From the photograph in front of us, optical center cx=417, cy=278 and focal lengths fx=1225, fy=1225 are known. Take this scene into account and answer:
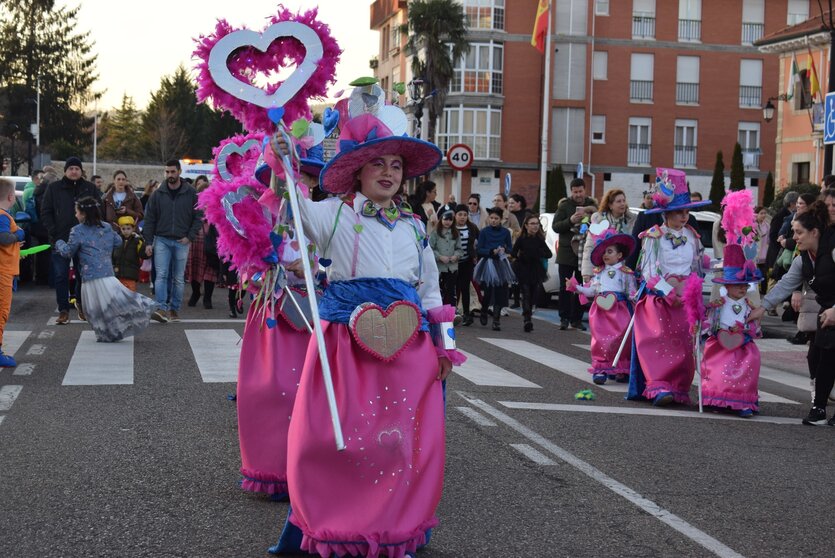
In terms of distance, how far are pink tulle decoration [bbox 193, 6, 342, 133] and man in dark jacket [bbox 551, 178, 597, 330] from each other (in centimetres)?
1181

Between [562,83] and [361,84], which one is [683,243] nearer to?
[361,84]

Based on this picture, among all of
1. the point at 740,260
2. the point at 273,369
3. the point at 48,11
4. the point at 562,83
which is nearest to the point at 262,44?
the point at 273,369

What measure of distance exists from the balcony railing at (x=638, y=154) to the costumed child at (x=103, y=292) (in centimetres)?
4989

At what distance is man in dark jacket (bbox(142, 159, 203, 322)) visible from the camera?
15.9 meters

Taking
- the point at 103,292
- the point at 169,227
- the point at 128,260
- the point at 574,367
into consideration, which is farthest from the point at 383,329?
the point at 169,227

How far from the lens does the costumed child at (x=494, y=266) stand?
1714 centimetres

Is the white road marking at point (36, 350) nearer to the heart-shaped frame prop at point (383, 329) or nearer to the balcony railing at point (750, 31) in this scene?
the heart-shaped frame prop at point (383, 329)

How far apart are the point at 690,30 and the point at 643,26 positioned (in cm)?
250

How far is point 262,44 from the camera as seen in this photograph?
549 centimetres

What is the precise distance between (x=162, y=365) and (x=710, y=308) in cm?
509

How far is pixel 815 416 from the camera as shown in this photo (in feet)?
32.3

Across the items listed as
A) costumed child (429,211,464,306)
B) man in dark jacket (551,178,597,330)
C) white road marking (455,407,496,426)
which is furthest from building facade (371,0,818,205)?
white road marking (455,407,496,426)

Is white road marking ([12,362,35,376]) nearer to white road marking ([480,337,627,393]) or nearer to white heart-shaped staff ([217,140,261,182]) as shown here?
white heart-shaped staff ([217,140,261,182])

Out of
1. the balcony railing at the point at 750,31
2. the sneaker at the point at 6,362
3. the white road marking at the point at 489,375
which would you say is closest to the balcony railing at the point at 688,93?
the balcony railing at the point at 750,31
